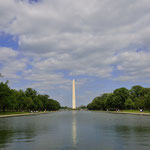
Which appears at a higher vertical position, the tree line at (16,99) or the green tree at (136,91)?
the green tree at (136,91)

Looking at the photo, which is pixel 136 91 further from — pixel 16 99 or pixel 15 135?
pixel 15 135

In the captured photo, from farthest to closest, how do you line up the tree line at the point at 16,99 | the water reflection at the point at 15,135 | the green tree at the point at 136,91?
1. the green tree at the point at 136,91
2. the tree line at the point at 16,99
3. the water reflection at the point at 15,135

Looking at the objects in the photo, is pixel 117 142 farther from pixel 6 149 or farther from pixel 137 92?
pixel 137 92

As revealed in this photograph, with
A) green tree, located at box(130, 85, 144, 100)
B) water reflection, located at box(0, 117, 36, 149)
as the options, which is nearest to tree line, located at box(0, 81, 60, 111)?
water reflection, located at box(0, 117, 36, 149)

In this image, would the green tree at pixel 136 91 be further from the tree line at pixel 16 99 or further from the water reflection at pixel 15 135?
the water reflection at pixel 15 135

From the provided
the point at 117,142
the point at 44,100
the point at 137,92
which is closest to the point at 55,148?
the point at 117,142

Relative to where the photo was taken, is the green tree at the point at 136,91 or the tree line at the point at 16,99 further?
the green tree at the point at 136,91

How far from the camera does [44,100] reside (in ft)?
592

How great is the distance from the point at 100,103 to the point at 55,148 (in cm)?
17745

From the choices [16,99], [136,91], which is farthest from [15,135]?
[136,91]

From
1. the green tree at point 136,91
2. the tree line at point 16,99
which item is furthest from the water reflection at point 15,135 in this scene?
the green tree at point 136,91

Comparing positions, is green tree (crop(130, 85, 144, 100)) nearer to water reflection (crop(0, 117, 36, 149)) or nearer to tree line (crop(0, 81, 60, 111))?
tree line (crop(0, 81, 60, 111))

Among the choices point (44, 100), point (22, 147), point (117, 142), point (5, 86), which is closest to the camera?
point (22, 147)

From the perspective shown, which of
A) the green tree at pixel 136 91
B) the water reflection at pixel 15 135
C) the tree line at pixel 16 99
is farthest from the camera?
the green tree at pixel 136 91
